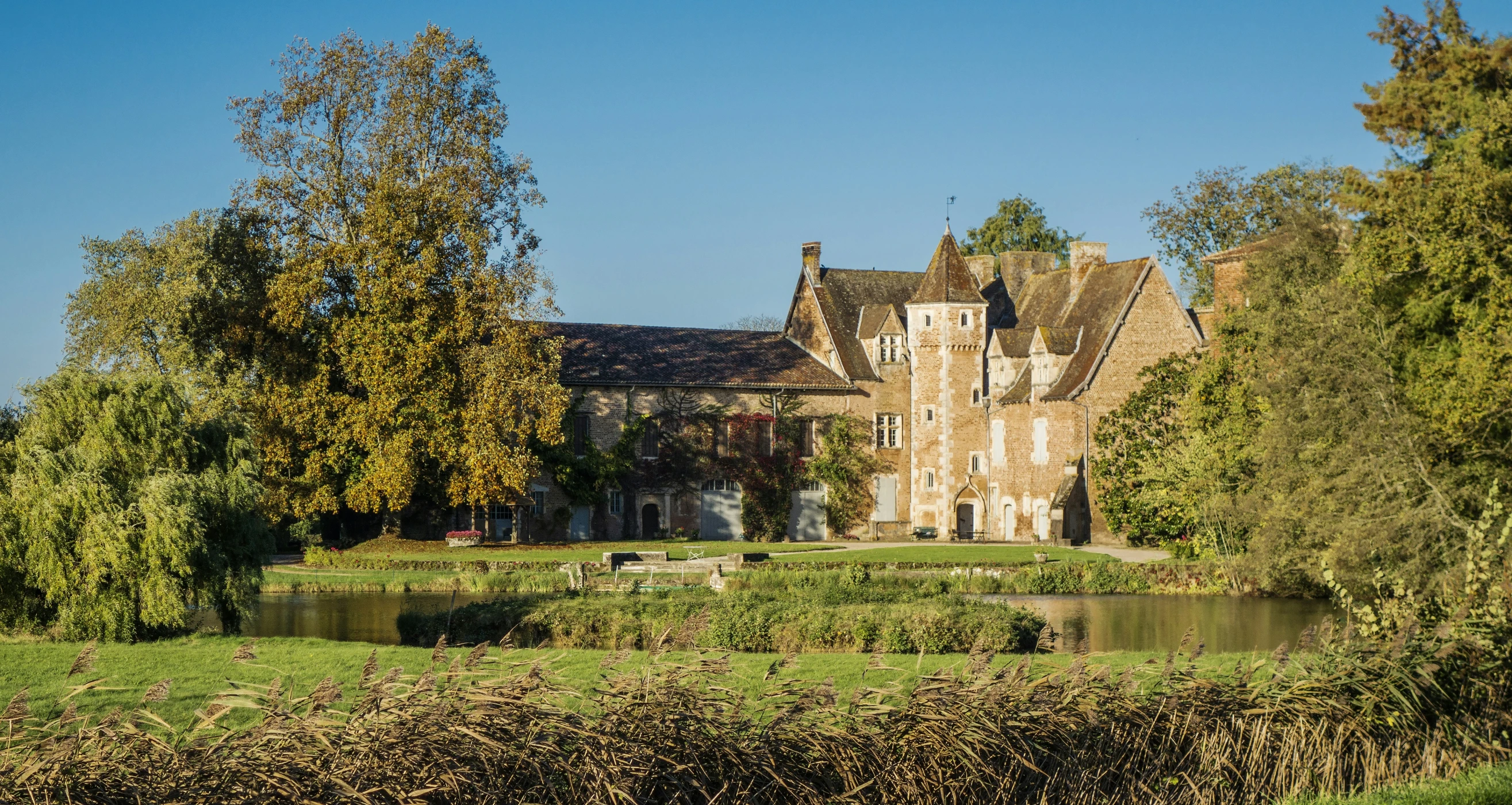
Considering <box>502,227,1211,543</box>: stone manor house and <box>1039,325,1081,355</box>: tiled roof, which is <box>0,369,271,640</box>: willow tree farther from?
<box>1039,325,1081,355</box>: tiled roof

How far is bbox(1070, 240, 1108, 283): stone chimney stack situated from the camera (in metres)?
45.2

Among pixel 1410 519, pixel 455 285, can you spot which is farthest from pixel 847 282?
pixel 1410 519

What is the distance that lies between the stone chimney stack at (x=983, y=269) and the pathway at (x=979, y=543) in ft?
36.0

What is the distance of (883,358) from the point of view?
47312mm

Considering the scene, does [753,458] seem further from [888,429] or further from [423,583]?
[423,583]

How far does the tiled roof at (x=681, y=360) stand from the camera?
44656 mm

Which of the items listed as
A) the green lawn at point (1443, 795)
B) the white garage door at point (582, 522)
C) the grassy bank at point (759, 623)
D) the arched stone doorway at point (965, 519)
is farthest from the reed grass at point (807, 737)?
the arched stone doorway at point (965, 519)

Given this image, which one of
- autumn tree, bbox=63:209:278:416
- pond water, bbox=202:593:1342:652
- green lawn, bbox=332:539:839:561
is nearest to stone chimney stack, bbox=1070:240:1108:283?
green lawn, bbox=332:539:839:561

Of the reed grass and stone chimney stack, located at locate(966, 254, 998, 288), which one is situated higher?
stone chimney stack, located at locate(966, 254, 998, 288)

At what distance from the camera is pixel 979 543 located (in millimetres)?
41344

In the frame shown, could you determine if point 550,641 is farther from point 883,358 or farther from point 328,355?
point 883,358

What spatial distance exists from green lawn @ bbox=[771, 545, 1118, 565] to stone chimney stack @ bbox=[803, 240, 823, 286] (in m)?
14.0

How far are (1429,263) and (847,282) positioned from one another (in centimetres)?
2990

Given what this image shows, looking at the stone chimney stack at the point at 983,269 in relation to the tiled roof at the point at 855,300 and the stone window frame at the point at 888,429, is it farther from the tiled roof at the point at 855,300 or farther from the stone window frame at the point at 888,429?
the stone window frame at the point at 888,429
